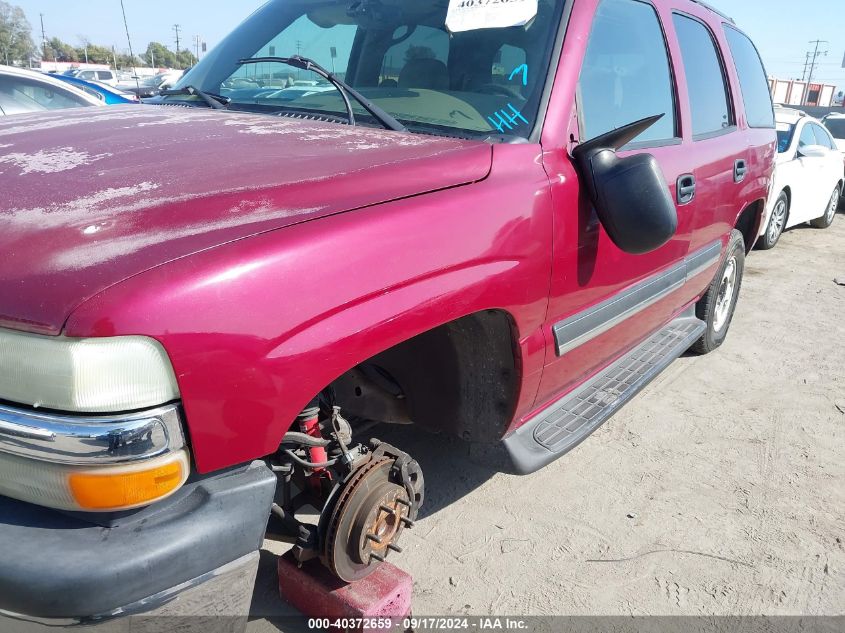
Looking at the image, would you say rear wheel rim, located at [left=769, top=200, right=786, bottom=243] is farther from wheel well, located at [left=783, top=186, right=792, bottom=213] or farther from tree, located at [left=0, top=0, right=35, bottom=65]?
tree, located at [left=0, top=0, right=35, bottom=65]

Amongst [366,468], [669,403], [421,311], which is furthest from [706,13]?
[366,468]

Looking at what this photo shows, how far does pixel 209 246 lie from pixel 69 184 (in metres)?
0.51

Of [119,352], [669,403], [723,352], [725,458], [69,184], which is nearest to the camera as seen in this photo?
[119,352]

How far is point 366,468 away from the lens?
1.88 meters

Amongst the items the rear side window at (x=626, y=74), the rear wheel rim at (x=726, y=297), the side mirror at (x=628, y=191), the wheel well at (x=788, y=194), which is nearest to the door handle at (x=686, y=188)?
the rear side window at (x=626, y=74)

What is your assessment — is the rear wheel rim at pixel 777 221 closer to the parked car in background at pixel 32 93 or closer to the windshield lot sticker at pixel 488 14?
the windshield lot sticker at pixel 488 14

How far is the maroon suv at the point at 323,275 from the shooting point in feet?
4.24

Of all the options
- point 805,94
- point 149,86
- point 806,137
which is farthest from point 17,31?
point 805,94

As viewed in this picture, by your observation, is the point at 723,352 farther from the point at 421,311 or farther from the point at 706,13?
the point at 421,311

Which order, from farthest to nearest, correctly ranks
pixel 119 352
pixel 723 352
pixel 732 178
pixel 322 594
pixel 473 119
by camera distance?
pixel 723 352 < pixel 732 178 < pixel 473 119 < pixel 322 594 < pixel 119 352

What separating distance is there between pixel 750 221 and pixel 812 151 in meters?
4.60

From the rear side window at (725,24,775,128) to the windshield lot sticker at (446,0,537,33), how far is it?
2089 millimetres

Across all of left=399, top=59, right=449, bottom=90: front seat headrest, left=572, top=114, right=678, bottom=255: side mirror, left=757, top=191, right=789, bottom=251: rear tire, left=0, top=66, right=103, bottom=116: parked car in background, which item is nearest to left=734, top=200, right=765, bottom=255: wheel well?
left=572, top=114, right=678, bottom=255: side mirror

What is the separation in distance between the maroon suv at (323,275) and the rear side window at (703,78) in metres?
0.04
